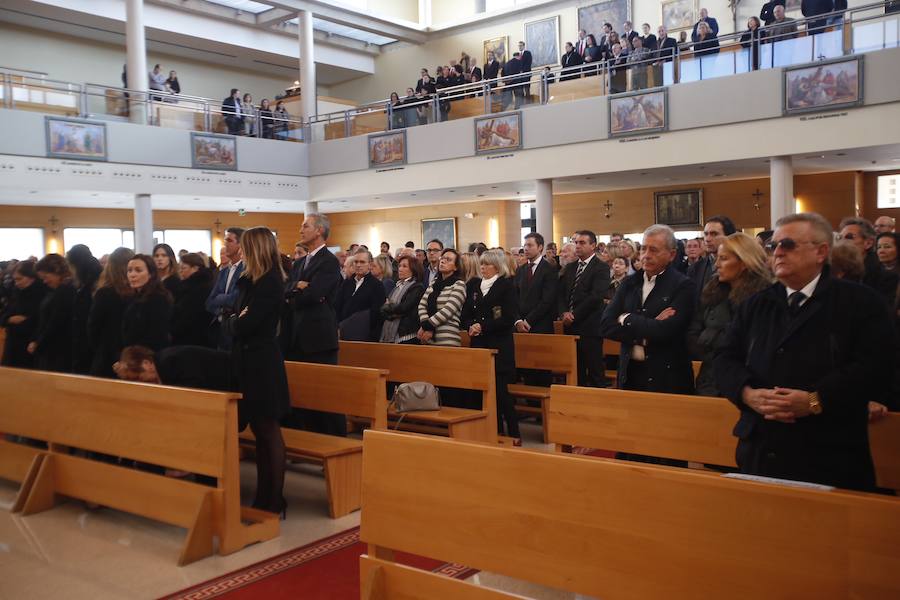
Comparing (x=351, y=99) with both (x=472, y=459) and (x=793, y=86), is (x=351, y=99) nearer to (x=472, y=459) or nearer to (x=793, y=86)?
(x=793, y=86)

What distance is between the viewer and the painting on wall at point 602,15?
20.4 metres

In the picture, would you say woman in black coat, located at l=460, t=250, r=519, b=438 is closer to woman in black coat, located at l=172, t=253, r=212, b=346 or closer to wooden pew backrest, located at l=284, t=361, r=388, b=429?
wooden pew backrest, located at l=284, t=361, r=388, b=429

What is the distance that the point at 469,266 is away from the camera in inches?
242

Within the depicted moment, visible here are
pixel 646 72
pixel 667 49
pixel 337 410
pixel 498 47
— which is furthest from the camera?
pixel 498 47

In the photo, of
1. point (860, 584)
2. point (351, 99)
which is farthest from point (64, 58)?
point (860, 584)

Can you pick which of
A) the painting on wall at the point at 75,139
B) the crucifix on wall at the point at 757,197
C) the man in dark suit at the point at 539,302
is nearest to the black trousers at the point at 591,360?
the man in dark suit at the point at 539,302

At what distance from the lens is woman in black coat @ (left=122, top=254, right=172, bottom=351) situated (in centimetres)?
480

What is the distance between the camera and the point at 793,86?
12.2m

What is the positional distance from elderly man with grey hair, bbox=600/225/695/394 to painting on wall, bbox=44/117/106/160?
14004mm

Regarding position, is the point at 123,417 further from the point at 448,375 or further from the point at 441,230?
the point at 441,230

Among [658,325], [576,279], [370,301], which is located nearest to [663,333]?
[658,325]

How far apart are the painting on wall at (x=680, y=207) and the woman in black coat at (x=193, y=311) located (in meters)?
14.3

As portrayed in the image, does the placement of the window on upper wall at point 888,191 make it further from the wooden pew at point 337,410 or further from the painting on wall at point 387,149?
the wooden pew at point 337,410

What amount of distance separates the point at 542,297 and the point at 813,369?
4.67 metres
